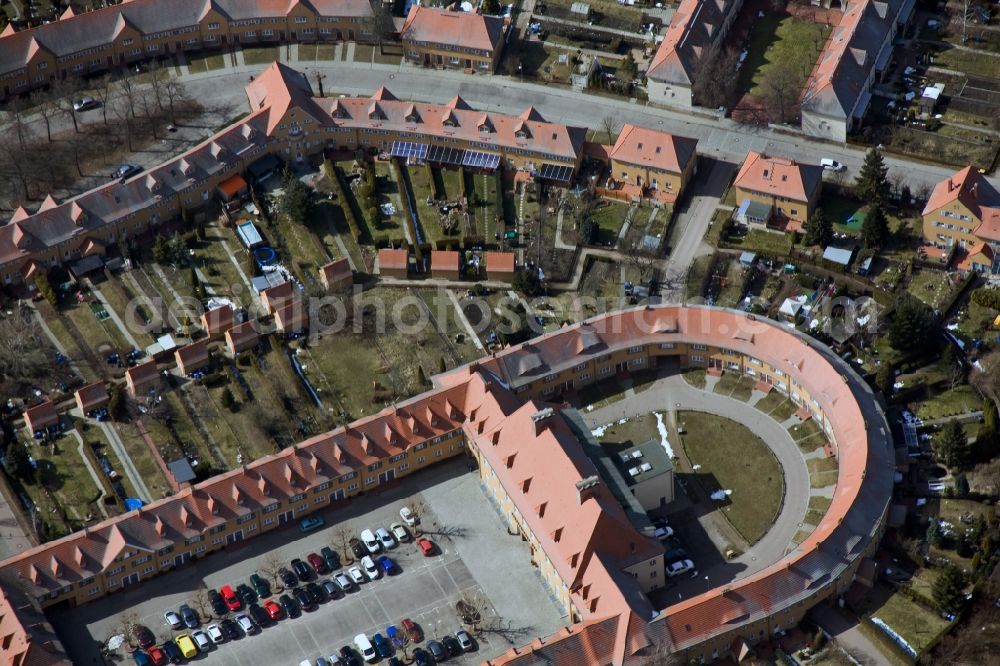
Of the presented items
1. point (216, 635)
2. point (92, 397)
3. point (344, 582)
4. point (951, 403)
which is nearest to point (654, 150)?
point (951, 403)

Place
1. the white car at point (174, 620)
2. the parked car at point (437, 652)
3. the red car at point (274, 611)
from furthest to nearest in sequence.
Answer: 1. the red car at point (274, 611)
2. the white car at point (174, 620)
3. the parked car at point (437, 652)

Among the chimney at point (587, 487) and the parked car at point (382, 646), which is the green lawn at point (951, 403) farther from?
the parked car at point (382, 646)

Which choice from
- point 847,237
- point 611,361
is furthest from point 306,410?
point 847,237

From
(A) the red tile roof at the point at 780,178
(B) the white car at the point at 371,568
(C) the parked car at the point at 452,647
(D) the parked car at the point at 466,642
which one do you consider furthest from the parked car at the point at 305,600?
(A) the red tile roof at the point at 780,178

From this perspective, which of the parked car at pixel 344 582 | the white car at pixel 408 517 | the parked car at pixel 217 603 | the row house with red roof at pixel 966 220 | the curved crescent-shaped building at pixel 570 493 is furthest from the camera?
the row house with red roof at pixel 966 220

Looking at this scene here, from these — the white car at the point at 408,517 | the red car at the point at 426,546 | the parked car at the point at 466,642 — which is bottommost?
the parked car at the point at 466,642

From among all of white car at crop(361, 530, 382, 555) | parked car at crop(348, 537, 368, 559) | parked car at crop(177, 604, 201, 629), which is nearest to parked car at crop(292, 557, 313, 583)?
parked car at crop(348, 537, 368, 559)
